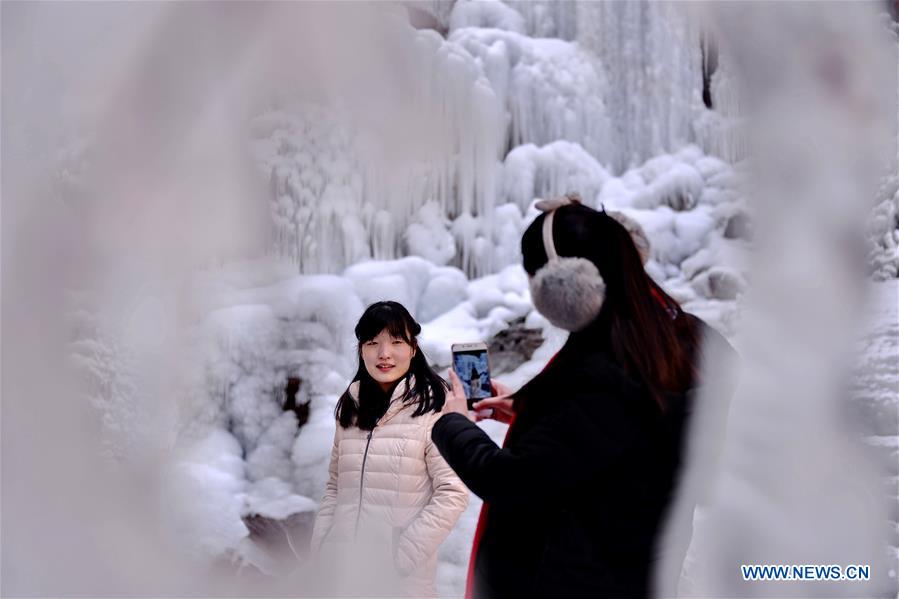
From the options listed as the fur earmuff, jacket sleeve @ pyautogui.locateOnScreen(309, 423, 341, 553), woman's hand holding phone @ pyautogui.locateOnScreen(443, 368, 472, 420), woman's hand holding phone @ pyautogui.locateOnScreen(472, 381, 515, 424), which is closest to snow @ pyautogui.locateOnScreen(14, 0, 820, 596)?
jacket sleeve @ pyautogui.locateOnScreen(309, 423, 341, 553)

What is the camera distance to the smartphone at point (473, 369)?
1.66 metres

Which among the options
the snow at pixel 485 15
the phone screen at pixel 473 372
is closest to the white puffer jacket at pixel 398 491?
the phone screen at pixel 473 372

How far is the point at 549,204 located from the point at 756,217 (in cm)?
149

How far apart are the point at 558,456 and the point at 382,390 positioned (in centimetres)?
77

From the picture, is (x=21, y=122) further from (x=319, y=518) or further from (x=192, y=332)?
(x=319, y=518)

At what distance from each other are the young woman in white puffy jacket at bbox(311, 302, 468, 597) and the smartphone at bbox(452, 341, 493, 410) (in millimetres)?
59

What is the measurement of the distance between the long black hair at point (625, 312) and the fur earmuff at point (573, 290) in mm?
14

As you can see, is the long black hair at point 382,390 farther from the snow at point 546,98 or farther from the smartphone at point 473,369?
the snow at point 546,98

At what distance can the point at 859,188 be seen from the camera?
7.70 feet

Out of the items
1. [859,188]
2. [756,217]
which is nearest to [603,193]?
[756,217]

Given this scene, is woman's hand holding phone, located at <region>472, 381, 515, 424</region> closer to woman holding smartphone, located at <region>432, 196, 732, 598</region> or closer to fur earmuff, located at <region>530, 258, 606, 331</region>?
woman holding smartphone, located at <region>432, 196, 732, 598</region>

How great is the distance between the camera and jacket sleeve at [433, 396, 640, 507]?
1006mm

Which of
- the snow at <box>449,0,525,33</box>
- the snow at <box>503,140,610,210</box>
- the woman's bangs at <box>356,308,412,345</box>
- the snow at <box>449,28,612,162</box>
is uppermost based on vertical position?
the snow at <box>449,0,525,33</box>

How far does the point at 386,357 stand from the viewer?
1.68 meters
